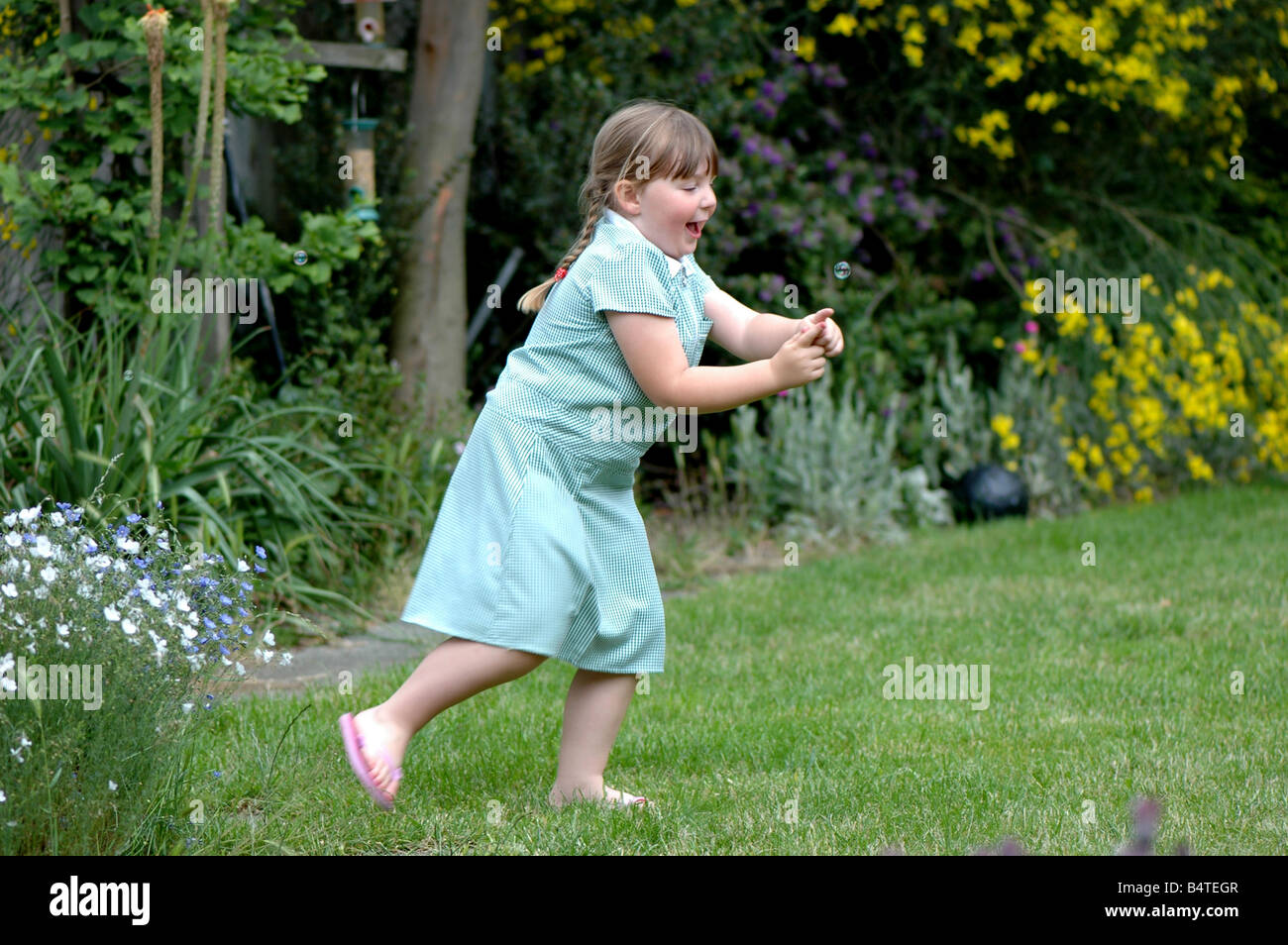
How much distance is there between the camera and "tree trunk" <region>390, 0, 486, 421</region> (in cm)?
589

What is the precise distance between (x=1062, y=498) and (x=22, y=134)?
199 inches

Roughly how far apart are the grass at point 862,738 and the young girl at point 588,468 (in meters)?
0.21

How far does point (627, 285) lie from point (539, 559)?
0.54 meters

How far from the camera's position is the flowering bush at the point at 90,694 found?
218 centimetres

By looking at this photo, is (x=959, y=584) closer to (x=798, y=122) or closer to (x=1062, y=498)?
(x=1062, y=498)

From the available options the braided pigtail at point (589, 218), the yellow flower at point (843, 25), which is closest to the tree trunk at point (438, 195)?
the yellow flower at point (843, 25)

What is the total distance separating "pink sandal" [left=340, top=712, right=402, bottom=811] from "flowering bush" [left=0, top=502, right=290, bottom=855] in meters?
0.26

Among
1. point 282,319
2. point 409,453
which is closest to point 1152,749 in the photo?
point 409,453

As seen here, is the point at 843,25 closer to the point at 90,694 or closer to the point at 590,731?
the point at 590,731

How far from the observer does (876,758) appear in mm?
3150

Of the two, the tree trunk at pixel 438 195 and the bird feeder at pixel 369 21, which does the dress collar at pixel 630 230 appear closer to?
the tree trunk at pixel 438 195

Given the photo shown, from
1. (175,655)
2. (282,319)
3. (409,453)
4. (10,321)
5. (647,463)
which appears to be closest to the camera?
(175,655)

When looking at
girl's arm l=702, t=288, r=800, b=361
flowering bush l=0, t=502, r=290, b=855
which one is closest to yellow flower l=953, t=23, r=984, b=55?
girl's arm l=702, t=288, r=800, b=361

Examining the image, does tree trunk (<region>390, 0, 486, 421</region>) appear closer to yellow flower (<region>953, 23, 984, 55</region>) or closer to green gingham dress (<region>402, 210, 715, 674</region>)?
yellow flower (<region>953, 23, 984, 55</region>)
